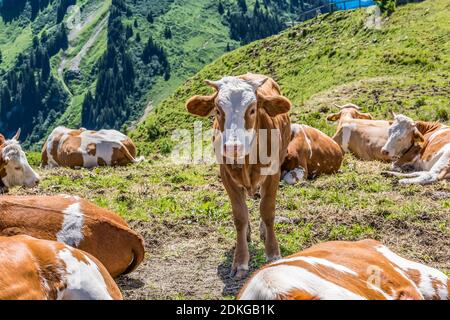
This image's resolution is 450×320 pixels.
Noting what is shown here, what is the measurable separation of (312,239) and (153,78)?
561ft

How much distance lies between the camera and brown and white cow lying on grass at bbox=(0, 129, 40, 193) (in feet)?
46.2

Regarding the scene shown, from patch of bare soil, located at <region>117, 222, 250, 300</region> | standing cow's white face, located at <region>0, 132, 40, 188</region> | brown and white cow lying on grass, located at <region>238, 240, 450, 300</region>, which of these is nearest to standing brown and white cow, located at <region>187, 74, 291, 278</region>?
patch of bare soil, located at <region>117, 222, 250, 300</region>

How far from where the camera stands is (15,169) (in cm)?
1421

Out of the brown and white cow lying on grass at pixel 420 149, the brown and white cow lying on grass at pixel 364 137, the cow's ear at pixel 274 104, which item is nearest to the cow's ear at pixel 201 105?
the cow's ear at pixel 274 104

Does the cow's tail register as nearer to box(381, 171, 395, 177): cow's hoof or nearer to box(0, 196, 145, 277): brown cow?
box(0, 196, 145, 277): brown cow

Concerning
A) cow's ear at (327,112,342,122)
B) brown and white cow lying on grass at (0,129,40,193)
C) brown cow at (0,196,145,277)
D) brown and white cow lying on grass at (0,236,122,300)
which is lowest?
cow's ear at (327,112,342,122)

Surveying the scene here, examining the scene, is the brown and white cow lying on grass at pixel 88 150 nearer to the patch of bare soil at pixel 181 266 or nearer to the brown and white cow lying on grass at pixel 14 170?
the brown and white cow lying on grass at pixel 14 170

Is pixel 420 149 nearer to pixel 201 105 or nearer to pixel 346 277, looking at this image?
pixel 201 105

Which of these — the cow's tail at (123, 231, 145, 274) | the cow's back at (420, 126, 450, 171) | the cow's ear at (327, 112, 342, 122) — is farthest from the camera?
the cow's ear at (327, 112, 342, 122)

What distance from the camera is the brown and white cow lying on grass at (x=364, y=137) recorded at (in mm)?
16969

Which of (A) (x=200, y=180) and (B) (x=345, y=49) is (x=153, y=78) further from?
(A) (x=200, y=180)

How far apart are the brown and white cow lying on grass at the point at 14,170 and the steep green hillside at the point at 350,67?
852 centimetres

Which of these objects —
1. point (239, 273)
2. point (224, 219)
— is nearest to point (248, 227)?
point (224, 219)

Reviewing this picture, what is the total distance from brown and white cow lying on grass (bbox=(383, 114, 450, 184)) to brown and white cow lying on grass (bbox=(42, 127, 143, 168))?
712 cm
